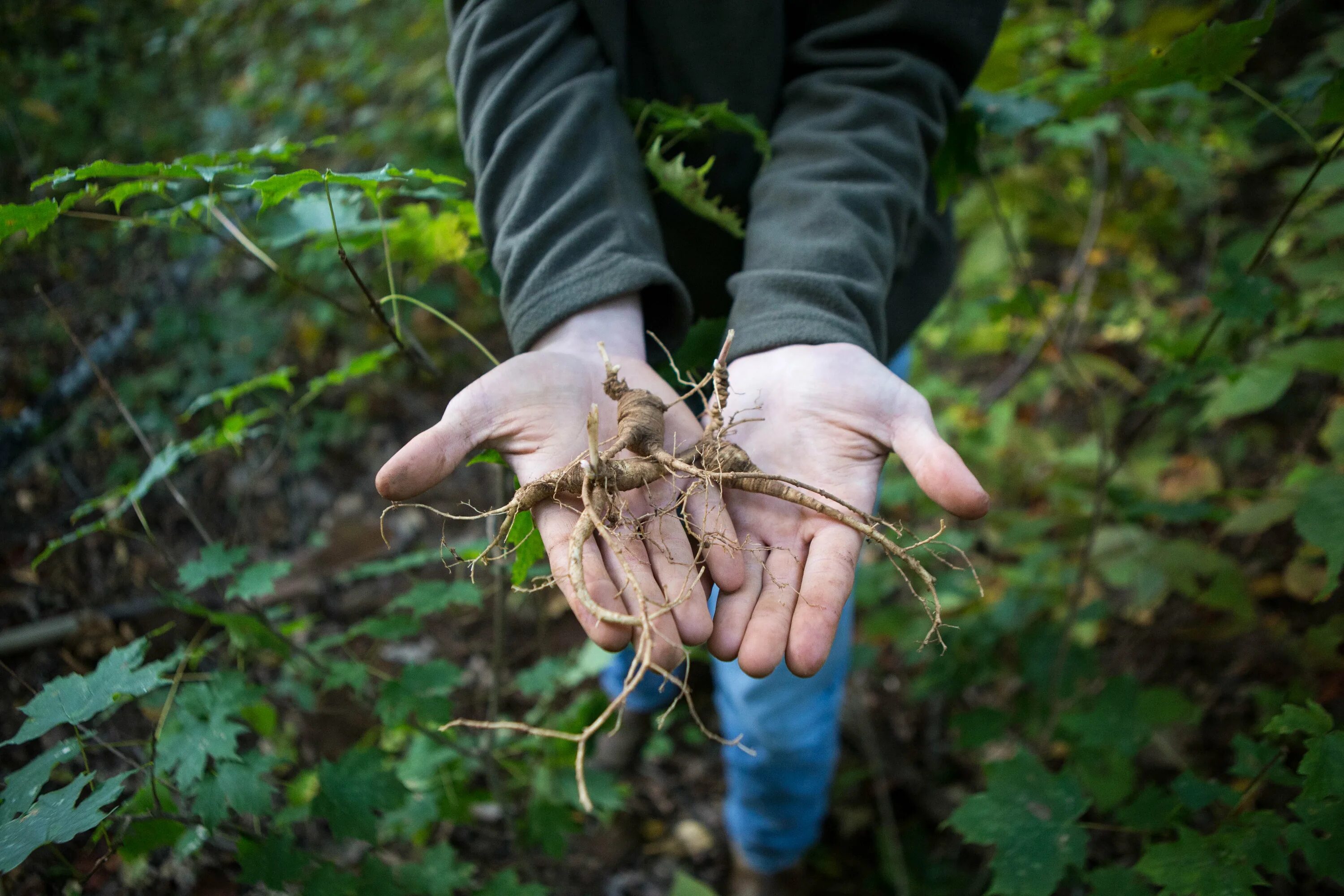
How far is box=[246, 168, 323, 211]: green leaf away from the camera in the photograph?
119cm

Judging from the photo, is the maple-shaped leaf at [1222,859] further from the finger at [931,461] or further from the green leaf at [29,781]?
the green leaf at [29,781]

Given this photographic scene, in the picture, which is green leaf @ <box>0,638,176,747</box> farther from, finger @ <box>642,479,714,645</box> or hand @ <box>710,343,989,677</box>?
hand @ <box>710,343,989,677</box>

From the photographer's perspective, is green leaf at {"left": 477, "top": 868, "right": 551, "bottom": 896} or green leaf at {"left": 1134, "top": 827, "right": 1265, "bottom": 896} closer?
green leaf at {"left": 1134, "top": 827, "right": 1265, "bottom": 896}

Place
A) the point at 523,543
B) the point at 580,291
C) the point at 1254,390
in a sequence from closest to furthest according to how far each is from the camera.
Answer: the point at 523,543 < the point at 580,291 < the point at 1254,390

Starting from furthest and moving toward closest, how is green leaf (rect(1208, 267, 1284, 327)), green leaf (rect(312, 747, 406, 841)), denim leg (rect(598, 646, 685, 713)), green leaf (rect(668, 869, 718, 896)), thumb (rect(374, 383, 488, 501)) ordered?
denim leg (rect(598, 646, 685, 713))
green leaf (rect(668, 869, 718, 896))
green leaf (rect(1208, 267, 1284, 327))
green leaf (rect(312, 747, 406, 841))
thumb (rect(374, 383, 488, 501))

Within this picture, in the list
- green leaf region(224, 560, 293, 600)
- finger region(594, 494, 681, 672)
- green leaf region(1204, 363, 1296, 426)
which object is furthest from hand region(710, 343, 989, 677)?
green leaf region(1204, 363, 1296, 426)

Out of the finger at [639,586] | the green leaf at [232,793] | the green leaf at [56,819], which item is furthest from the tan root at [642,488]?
the green leaf at [56,819]

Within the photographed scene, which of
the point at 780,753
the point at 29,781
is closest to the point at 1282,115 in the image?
the point at 780,753

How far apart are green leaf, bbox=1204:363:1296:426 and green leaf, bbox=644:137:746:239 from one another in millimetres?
1577

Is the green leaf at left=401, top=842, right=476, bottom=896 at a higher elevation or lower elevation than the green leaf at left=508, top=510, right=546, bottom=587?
lower

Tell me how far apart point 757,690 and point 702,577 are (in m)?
0.75

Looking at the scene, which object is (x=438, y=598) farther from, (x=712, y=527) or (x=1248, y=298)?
(x=1248, y=298)

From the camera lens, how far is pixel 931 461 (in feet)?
4.13

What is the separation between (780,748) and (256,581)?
138cm
